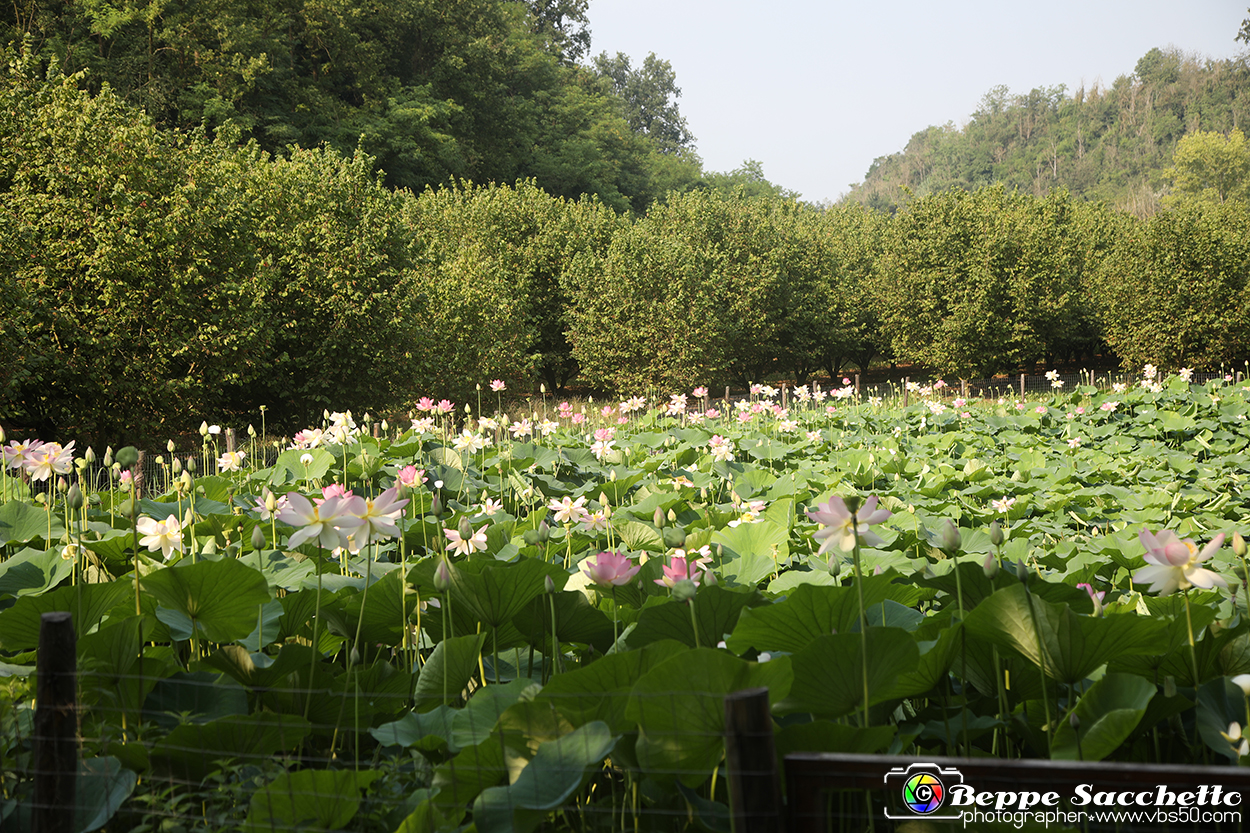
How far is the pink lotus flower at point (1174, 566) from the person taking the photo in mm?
1328

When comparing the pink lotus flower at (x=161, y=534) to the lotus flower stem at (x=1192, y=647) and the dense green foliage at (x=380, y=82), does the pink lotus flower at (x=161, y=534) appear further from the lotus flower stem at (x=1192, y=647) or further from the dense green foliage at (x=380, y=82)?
the dense green foliage at (x=380, y=82)

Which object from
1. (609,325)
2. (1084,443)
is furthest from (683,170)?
(1084,443)

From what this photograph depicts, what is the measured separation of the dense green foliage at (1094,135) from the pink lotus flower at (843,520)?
60.9m

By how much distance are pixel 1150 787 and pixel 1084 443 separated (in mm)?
7945

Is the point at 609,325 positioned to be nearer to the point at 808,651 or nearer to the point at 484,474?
the point at 484,474

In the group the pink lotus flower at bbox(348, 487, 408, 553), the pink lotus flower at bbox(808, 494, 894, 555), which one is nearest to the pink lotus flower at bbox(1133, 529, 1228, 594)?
the pink lotus flower at bbox(808, 494, 894, 555)

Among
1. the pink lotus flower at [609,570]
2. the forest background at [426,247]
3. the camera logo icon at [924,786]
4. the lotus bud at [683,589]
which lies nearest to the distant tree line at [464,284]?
the forest background at [426,247]

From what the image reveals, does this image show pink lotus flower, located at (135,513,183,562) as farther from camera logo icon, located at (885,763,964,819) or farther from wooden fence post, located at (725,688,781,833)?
camera logo icon, located at (885,763,964,819)

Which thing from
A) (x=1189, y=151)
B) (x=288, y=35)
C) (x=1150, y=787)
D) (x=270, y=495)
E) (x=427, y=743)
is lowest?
(x=427, y=743)

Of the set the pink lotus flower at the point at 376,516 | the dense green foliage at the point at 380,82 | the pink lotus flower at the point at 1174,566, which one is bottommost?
the pink lotus flower at the point at 1174,566

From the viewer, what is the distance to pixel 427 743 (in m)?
1.46

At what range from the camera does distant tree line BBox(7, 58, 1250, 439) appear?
418 inches

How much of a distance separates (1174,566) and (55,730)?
195 cm

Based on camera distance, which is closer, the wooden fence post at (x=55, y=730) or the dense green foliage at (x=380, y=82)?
the wooden fence post at (x=55, y=730)
